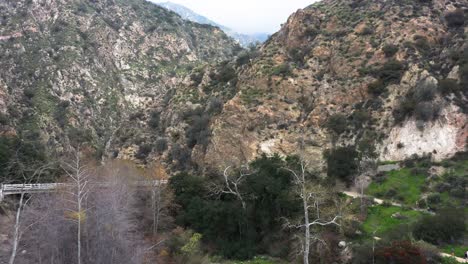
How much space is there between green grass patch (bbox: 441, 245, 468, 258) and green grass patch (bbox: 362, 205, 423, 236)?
3.35 m

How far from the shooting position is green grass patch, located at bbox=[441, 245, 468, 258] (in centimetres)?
2464

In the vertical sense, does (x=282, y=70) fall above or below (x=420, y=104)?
above

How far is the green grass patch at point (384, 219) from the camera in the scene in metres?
29.3

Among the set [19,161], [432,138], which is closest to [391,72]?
[432,138]

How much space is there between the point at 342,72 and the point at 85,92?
54.9 meters

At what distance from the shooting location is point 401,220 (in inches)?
1174

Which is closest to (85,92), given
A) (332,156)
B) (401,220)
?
(332,156)

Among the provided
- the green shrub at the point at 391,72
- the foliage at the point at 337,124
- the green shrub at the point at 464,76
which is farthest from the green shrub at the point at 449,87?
the foliage at the point at 337,124

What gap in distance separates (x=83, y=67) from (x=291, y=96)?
5465 cm

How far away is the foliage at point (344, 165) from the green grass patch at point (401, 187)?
2.09m

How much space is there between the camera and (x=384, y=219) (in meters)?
30.6

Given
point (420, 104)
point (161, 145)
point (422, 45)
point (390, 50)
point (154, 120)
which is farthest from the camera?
point (154, 120)

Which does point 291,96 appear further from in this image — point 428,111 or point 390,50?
point 428,111

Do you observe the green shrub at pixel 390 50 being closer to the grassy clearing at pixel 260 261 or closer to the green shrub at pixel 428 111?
the green shrub at pixel 428 111
